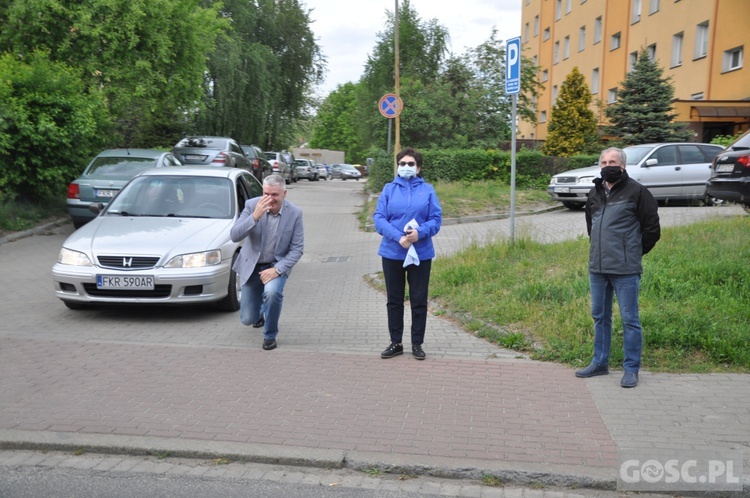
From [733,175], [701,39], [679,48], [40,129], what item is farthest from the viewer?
[679,48]

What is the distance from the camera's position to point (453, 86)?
3092 cm

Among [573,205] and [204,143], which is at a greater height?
[204,143]

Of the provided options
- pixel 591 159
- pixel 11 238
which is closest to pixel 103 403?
pixel 11 238

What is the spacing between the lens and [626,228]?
5.56m

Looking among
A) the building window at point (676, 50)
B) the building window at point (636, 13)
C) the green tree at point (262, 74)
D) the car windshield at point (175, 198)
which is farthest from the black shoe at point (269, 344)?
the building window at point (636, 13)

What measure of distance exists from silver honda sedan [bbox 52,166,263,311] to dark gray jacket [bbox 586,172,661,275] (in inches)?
161

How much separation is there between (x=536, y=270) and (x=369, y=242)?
19.7 ft

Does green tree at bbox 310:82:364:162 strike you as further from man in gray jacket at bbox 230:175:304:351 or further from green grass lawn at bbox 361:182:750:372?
man in gray jacket at bbox 230:175:304:351

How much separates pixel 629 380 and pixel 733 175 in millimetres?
7459

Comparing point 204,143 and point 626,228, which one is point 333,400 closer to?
point 626,228

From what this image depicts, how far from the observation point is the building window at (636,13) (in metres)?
35.7

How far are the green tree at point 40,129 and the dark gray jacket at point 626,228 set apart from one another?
11575 mm

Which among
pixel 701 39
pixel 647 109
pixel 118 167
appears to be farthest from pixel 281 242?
pixel 701 39

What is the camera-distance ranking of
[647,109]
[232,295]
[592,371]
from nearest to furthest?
[592,371]
[232,295]
[647,109]
